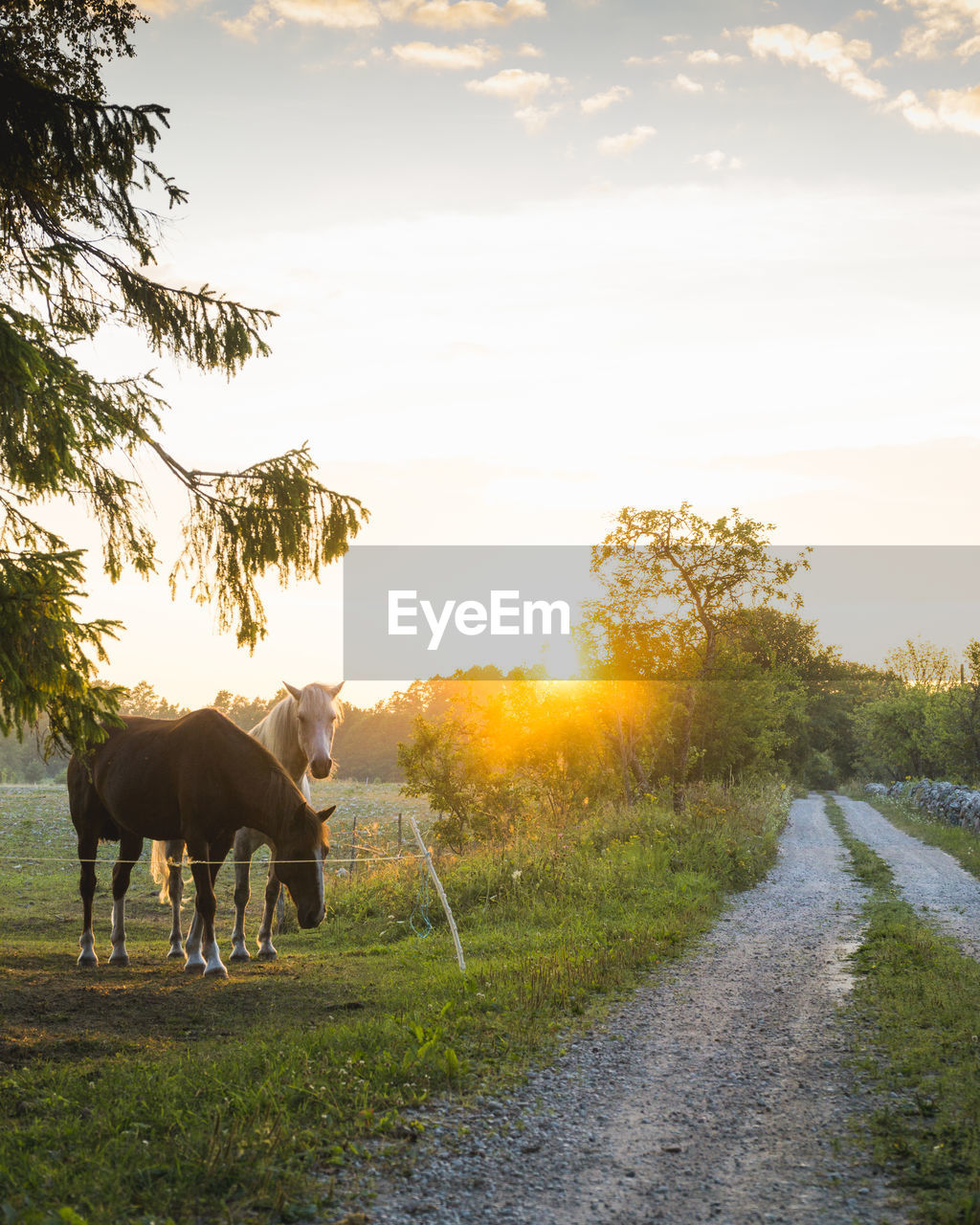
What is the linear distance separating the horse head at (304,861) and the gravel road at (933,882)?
6.55m

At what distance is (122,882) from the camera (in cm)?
977

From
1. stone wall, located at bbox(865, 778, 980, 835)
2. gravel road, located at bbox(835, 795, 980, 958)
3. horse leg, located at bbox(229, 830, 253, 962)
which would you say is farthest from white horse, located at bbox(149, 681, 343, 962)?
stone wall, located at bbox(865, 778, 980, 835)

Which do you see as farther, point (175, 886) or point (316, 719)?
point (175, 886)

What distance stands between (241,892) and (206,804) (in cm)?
169

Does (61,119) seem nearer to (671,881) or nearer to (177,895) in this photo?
(177,895)

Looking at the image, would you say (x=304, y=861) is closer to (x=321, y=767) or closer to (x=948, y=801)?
(x=321, y=767)

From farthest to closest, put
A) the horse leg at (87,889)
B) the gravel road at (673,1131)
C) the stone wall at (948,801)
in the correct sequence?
the stone wall at (948,801)
the horse leg at (87,889)
the gravel road at (673,1131)

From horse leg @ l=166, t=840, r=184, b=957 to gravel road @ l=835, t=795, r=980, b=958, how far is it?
8410 millimetres

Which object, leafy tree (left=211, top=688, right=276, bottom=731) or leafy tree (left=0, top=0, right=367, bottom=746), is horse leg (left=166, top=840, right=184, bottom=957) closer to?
leafy tree (left=0, top=0, right=367, bottom=746)

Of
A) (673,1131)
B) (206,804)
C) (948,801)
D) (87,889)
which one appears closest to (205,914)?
(206,804)

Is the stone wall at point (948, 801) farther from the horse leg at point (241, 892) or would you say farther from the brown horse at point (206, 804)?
the brown horse at point (206, 804)

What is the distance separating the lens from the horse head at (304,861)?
28.2 feet

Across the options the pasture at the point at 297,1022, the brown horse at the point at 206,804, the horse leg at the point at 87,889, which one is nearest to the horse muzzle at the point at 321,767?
the brown horse at the point at 206,804

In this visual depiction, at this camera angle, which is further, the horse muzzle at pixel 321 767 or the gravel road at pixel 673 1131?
the horse muzzle at pixel 321 767
